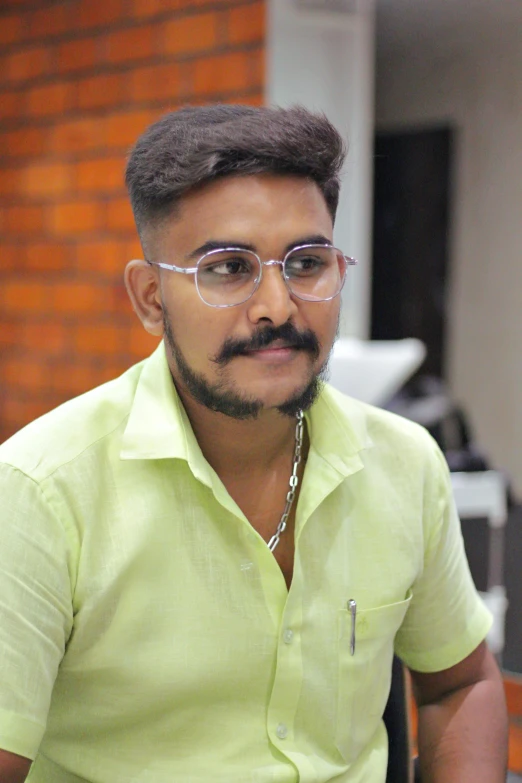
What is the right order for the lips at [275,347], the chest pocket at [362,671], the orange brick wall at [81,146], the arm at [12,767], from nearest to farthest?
the arm at [12,767]
the lips at [275,347]
the chest pocket at [362,671]
the orange brick wall at [81,146]

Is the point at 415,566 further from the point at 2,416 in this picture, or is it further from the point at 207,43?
the point at 2,416

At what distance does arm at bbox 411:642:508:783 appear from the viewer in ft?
3.98

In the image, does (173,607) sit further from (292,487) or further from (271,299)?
(271,299)

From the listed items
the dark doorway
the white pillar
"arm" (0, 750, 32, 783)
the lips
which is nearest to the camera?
"arm" (0, 750, 32, 783)

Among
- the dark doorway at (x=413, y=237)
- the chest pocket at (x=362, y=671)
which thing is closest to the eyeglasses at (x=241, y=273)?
the chest pocket at (x=362, y=671)

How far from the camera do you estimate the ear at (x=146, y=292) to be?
111 centimetres

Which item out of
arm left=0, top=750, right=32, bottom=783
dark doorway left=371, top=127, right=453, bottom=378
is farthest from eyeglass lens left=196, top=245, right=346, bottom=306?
dark doorway left=371, top=127, right=453, bottom=378

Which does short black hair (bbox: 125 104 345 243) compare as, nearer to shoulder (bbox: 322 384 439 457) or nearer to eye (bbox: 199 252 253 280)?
eye (bbox: 199 252 253 280)

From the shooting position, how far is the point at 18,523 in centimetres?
95

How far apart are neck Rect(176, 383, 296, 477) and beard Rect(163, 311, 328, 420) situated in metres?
0.04

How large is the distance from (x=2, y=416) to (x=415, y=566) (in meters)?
2.89

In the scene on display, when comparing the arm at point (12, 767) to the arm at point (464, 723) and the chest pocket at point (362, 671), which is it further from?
the arm at point (464, 723)

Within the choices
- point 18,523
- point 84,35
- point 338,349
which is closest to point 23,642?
point 18,523

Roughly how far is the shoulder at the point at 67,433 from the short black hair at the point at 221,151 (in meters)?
0.22
